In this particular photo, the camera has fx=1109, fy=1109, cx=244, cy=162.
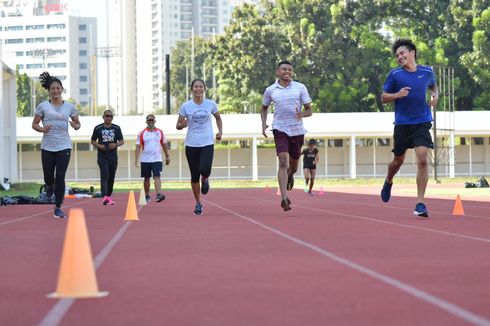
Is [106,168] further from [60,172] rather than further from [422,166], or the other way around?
[422,166]

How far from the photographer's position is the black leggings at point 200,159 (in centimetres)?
1656

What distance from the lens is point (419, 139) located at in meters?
14.7

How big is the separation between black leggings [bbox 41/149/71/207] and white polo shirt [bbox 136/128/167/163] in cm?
681

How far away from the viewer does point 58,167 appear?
16.0 m

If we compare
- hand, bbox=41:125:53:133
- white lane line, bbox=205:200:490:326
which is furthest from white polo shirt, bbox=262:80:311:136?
white lane line, bbox=205:200:490:326

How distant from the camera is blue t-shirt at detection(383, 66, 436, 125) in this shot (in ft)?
48.3

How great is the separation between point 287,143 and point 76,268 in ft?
33.0

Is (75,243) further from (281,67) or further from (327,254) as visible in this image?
(281,67)

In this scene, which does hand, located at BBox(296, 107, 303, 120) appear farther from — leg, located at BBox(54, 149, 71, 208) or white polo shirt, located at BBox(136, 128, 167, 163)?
white polo shirt, located at BBox(136, 128, 167, 163)

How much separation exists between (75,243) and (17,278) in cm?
167

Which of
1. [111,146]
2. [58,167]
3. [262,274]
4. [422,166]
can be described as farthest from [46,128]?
[262,274]

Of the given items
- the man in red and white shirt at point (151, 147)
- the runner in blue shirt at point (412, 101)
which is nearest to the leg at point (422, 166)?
the runner in blue shirt at point (412, 101)

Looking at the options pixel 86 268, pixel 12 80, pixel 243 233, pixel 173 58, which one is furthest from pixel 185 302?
pixel 173 58

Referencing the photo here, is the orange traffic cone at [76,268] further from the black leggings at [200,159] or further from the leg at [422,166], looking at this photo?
the black leggings at [200,159]
